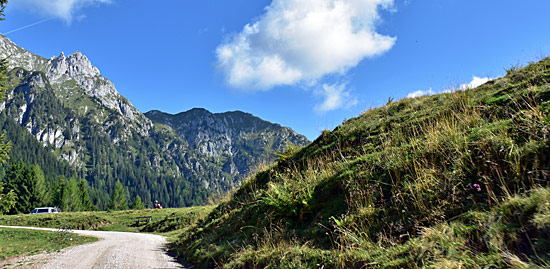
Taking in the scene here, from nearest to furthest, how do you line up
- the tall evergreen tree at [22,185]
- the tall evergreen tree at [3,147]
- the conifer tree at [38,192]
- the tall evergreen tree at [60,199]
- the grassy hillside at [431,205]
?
1. the grassy hillside at [431,205]
2. the tall evergreen tree at [3,147]
3. the tall evergreen tree at [22,185]
4. the conifer tree at [38,192]
5. the tall evergreen tree at [60,199]

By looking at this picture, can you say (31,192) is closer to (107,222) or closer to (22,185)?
(22,185)

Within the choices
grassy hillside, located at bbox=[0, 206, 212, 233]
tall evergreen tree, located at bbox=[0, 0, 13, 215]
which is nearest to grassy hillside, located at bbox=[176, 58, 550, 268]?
tall evergreen tree, located at bbox=[0, 0, 13, 215]

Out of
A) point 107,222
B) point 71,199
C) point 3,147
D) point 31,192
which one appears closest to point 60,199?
point 71,199

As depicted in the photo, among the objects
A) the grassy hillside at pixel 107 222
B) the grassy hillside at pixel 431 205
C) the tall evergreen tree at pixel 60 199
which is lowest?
the grassy hillside at pixel 107 222

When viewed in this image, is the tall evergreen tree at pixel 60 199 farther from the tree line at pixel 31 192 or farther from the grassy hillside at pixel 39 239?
the grassy hillside at pixel 39 239

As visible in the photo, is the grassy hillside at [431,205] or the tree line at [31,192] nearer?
the grassy hillside at [431,205]

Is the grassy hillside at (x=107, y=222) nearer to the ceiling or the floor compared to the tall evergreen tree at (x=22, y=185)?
nearer to the floor

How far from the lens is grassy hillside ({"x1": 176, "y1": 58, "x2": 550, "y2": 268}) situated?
2.87 m

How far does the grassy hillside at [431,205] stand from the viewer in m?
2.87

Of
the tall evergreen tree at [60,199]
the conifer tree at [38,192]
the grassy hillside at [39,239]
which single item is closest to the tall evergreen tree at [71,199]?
the tall evergreen tree at [60,199]

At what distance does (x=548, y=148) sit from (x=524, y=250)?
5.95ft

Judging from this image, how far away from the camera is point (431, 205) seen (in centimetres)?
403

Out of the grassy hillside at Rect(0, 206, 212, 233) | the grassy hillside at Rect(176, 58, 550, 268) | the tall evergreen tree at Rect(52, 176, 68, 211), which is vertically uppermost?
the tall evergreen tree at Rect(52, 176, 68, 211)

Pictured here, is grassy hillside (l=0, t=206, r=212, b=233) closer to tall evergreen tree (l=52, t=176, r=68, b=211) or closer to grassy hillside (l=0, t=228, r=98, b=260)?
grassy hillside (l=0, t=228, r=98, b=260)
